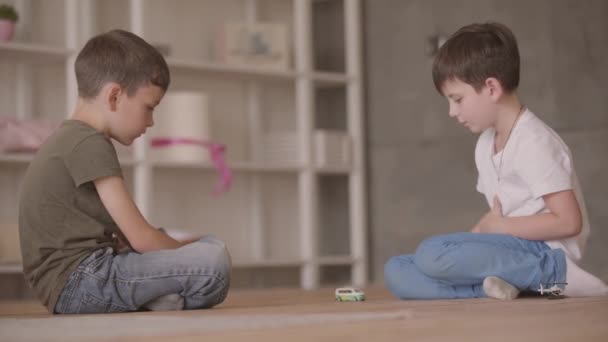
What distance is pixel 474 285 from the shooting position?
243 cm

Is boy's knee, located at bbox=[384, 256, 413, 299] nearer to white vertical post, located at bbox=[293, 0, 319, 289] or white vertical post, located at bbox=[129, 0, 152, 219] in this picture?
white vertical post, located at bbox=[129, 0, 152, 219]

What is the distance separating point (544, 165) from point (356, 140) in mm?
2294

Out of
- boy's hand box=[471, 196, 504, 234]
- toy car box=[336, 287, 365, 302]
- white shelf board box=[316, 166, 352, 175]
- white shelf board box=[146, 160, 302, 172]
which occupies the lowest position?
toy car box=[336, 287, 365, 302]

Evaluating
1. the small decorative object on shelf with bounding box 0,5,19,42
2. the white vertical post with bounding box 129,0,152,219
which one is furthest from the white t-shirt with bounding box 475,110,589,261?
the small decorative object on shelf with bounding box 0,5,19,42

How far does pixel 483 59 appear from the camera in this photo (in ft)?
8.20

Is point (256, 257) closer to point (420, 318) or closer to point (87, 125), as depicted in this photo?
point (87, 125)

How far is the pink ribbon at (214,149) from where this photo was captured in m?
4.09

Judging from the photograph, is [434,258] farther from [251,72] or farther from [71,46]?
[251,72]

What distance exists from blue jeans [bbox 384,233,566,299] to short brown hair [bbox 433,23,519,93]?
15.4 inches

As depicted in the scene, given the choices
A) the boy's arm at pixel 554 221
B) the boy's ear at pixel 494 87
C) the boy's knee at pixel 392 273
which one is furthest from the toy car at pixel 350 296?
the boy's ear at pixel 494 87

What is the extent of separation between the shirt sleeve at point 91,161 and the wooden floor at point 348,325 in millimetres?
311

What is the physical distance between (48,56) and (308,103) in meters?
1.21

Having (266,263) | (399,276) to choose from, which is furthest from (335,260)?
(399,276)

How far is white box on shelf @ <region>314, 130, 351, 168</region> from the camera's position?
4492 mm
